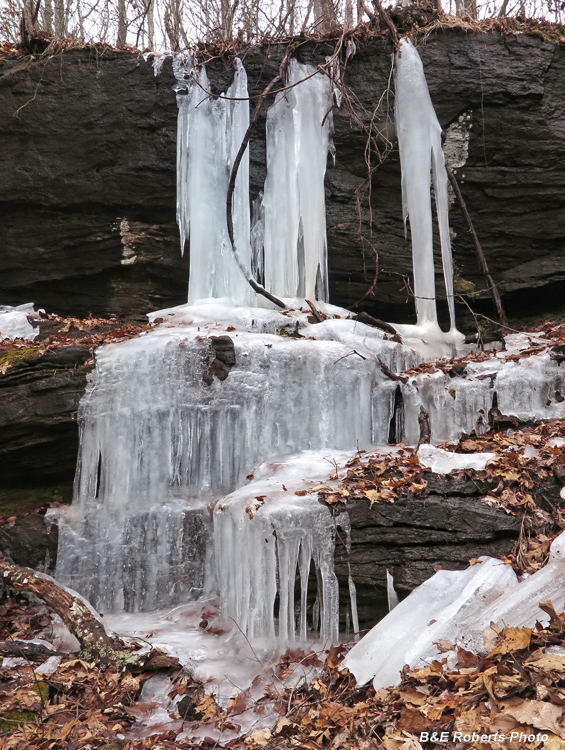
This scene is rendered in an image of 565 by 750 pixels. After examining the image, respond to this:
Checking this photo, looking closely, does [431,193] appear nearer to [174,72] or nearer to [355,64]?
[355,64]

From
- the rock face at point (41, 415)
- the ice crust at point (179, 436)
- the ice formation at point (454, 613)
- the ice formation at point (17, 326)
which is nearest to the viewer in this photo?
the ice formation at point (454, 613)

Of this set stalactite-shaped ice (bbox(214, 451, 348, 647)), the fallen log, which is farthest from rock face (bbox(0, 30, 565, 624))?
the fallen log

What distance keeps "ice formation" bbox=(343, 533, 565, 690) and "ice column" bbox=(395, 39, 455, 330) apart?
205 inches

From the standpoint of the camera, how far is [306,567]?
4410mm

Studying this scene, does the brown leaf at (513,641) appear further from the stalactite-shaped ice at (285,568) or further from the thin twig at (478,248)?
the thin twig at (478,248)

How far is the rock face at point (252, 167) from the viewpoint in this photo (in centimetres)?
848

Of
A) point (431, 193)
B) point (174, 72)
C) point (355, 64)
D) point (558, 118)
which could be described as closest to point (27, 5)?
point (174, 72)

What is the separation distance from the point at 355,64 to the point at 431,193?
211 cm

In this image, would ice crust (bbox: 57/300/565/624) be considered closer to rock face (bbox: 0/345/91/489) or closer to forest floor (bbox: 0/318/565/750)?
rock face (bbox: 0/345/91/489)

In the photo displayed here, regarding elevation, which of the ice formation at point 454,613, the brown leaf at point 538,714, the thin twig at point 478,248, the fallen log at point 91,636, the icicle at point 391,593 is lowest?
the fallen log at point 91,636

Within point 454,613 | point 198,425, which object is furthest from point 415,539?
point 198,425

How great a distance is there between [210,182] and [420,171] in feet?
9.60

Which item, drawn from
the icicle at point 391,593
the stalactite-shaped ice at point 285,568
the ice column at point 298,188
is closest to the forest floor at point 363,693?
the stalactite-shaped ice at point 285,568

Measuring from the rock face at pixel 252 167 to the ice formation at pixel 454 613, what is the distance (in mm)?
5814
